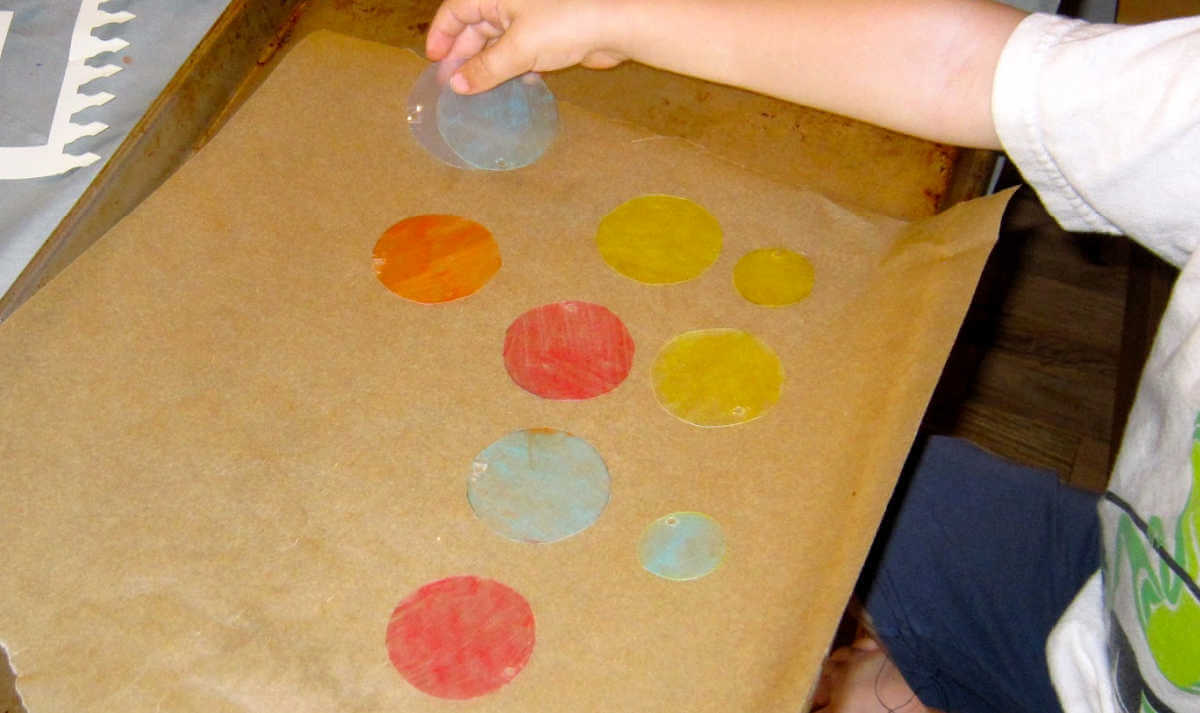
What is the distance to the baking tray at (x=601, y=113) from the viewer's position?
1.85 ft

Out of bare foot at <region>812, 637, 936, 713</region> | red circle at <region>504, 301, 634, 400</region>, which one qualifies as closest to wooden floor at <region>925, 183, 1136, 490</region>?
bare foot at <region>812, 637, 936, 713</region>

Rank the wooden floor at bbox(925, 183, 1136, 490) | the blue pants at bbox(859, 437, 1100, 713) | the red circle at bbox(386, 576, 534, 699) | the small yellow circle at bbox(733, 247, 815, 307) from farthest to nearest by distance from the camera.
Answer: the wooden floor at bbox(925, 183, 1136, 490) → the blue pants at bbox(859, 437, 1100, 713) → the small yellow circle at bbox(733, 247, 815, 307) → the red circle at bbox(386, 576, 534, 699)

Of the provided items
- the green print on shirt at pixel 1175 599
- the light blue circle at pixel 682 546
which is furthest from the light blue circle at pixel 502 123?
the green print on shirt at pixel 1175 599

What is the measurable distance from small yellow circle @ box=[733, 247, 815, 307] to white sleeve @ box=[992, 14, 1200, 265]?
112 mm

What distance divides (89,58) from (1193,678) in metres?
0.71

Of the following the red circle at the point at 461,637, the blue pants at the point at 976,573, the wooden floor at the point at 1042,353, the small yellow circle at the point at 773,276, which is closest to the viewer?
the red circle at the point at 461,637

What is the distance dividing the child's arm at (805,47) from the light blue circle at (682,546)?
227 mm

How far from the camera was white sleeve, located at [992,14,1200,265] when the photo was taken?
1.48 feet

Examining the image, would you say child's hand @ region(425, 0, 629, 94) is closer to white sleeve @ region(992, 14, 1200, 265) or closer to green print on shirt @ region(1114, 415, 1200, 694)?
white sleeve @ region(992, 14, 1200, 265)

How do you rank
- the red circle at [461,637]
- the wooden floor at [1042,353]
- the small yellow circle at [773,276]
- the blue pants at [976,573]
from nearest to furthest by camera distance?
1. the red circle at [461,637]
2. the small yellow circle at [773,276]
3. the blue pants at [976,573]
4. the wooden floor at [1042,353]

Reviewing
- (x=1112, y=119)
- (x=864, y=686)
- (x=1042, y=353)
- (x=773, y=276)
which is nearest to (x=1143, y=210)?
(x=1112, y=119)

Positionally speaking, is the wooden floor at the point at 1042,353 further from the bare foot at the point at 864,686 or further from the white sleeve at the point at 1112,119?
the white sleeve at the point at 1112,119

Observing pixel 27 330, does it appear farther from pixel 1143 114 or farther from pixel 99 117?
pixel 1143 114

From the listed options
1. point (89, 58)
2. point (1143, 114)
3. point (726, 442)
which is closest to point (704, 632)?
point (726, 442)
